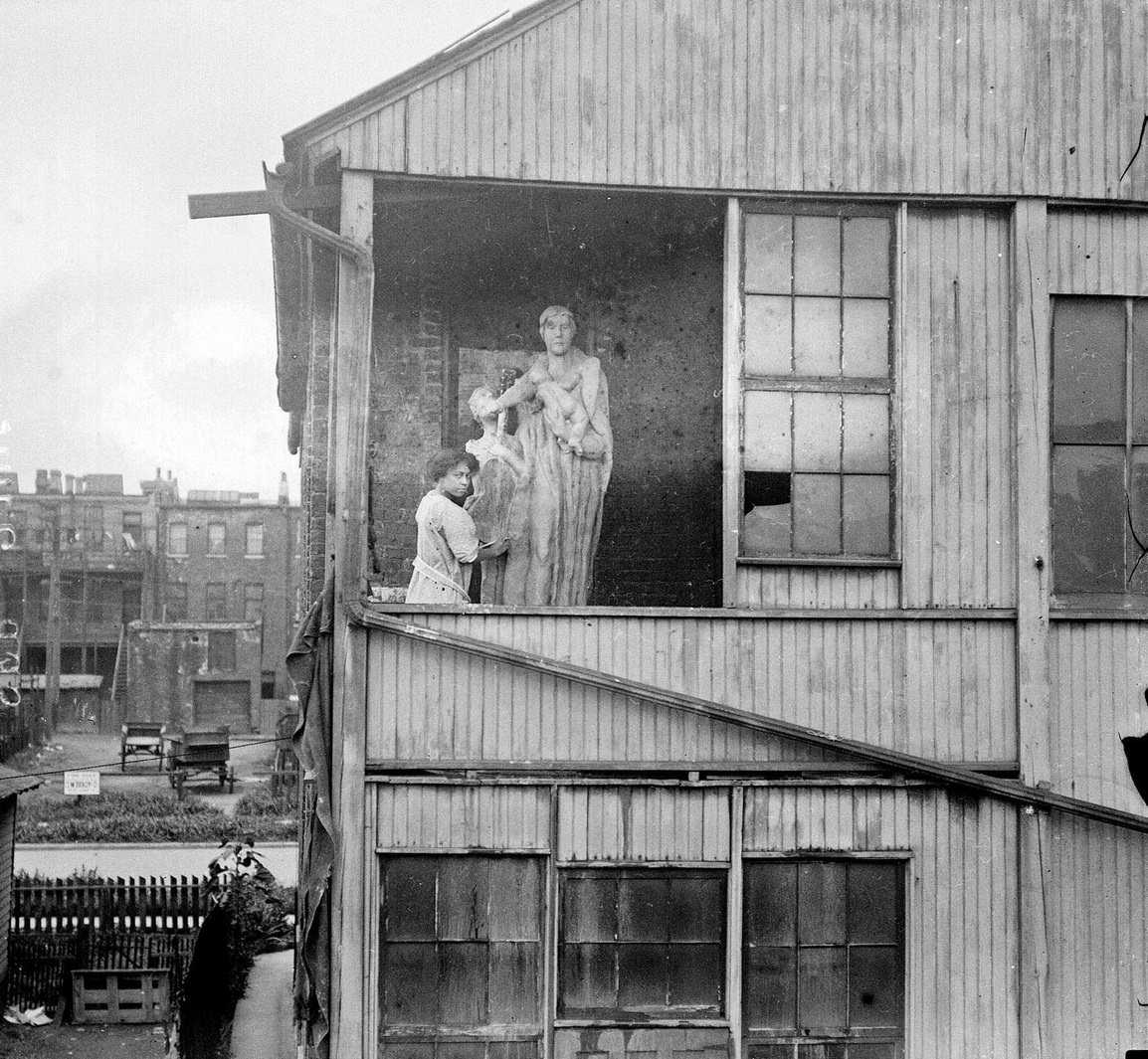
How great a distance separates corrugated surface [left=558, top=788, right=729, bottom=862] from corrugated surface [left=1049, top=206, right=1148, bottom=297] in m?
4.48

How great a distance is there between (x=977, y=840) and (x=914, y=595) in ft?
5.71

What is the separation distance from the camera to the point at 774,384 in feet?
27.9

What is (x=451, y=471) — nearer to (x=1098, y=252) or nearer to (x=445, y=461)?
(x=445, y=461)

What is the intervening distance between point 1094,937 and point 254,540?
5198 centimetres

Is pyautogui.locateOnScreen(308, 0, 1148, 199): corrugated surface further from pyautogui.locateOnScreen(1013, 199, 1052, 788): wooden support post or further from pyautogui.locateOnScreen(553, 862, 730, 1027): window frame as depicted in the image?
pyautogui.locateOnScreen(553, 862, 730, 1027): window frame

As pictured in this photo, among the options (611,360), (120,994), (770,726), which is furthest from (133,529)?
(770,726)

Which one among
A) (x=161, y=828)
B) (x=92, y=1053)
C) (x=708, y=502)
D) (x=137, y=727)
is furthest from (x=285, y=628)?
(x=708, y=502)

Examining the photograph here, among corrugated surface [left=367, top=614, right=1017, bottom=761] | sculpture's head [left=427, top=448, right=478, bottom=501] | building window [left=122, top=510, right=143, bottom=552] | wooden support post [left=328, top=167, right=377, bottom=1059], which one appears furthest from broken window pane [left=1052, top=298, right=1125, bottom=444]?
building window [left=122, top=510, right=143, bottom=552]

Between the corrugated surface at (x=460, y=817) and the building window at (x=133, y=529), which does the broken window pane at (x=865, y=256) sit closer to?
the corrugated surface at (x=460, y=817)

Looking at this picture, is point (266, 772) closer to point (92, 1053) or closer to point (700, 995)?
point (92, 1053)

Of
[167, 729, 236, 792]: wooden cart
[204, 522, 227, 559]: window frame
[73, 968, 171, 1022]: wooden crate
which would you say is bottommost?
[73, 968, 171, 1022]: wooden crate

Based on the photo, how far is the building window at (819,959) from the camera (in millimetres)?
8164

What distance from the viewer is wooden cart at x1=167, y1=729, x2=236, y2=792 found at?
35.2 meters

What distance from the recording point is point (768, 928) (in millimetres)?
8195
